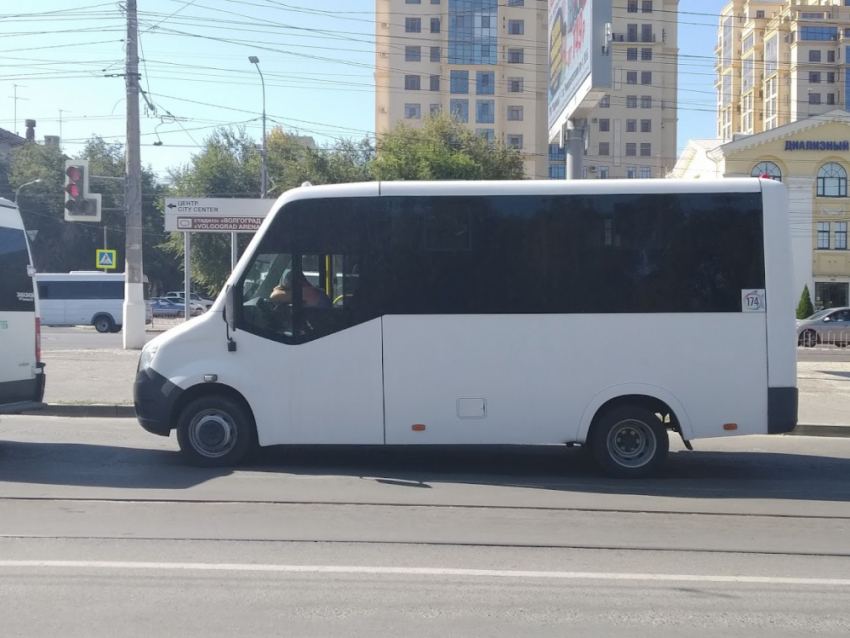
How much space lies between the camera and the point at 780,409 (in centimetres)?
853

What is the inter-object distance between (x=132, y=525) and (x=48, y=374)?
10696 mm

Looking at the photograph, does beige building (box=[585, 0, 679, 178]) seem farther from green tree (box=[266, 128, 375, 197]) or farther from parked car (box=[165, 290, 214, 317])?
parked car (box=[165, 290, 214, 317])

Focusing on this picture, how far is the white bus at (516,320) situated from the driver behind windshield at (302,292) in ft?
0.10

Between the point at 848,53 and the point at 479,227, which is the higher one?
the point at 848,53

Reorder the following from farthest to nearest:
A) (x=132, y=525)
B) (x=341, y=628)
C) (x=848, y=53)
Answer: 1. (x=848, y=53)
2. (x=132, y=525)
3. (x=341, y=628)

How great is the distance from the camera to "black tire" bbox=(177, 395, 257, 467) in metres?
8.87

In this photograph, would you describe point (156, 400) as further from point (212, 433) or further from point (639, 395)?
point (639, 395)

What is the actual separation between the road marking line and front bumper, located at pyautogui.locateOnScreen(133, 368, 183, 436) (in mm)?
3125

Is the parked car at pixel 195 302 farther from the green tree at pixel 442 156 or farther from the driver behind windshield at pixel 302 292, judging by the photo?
the driver behind windshield at pixel 302 292

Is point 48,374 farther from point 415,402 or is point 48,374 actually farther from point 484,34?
point 484,34

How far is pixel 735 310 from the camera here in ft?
28.0

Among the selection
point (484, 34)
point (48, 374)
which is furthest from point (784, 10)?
point (48, 374)

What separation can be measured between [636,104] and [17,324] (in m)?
93.3

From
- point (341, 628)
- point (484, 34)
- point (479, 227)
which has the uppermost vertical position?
point (484, 34)
